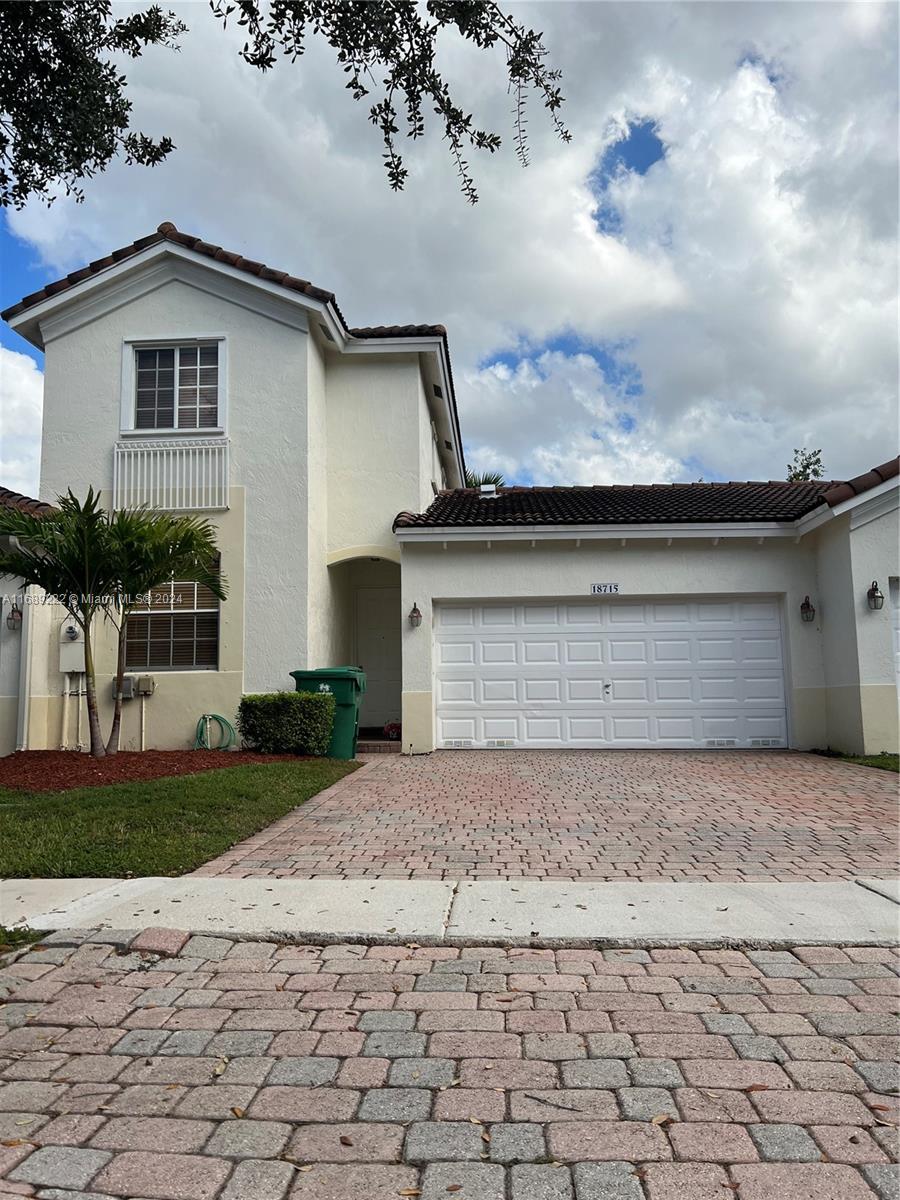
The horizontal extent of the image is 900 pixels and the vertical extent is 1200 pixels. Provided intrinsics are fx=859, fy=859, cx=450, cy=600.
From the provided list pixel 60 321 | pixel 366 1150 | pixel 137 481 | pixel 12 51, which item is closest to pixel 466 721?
pixel 137 481

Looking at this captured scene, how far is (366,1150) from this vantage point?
102 inches

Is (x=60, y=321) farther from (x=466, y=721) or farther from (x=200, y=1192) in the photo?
(x=200, y=1192)

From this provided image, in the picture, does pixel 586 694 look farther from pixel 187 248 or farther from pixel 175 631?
pixel 187 248

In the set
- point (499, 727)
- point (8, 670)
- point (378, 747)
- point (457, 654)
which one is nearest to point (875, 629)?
point (499, 727)

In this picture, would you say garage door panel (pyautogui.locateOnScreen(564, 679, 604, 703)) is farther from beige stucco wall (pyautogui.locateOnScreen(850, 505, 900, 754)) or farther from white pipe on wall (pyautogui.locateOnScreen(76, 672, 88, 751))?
white pipe on wall (pyautogui.locateOnScreen(76, 672, 88, 751))

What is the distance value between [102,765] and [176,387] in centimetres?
668

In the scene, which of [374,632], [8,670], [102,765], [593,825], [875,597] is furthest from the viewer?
[374,632]

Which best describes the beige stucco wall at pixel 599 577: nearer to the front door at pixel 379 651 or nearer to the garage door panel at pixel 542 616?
the garage door panel at pixel 542 616

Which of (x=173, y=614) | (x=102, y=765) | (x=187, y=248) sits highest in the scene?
(x=187, y=248)

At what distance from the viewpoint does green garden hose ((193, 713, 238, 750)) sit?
1348 cm

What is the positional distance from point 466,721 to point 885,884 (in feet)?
29.7

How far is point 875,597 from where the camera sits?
40.1 feet

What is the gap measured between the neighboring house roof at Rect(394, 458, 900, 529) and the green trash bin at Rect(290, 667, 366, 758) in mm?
2676

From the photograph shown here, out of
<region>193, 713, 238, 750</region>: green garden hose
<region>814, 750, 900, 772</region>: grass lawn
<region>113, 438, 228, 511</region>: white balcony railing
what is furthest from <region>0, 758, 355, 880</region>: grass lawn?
<region>814, 750, 900, 772</region>: grass lawn
